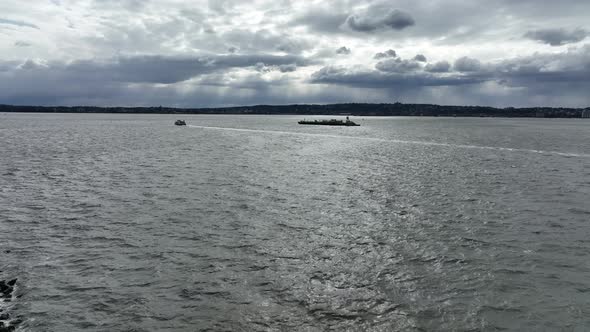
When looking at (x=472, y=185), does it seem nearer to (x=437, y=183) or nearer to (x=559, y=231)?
(x=437, y=183)

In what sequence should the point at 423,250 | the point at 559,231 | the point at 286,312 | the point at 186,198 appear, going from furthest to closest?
the point at 186,198 < the point at 559,231 < the point at 423,250 < the point at 286,312

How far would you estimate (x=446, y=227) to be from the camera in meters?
27.1

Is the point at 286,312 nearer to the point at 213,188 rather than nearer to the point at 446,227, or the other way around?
the point at 446,227

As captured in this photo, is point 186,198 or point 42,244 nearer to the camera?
point 42,244

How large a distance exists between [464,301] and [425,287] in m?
1.69

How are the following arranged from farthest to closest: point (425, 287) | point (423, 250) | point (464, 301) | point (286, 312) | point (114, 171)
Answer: point (114, 171) → point (423, 250) → point (425, 287) → point (464, 301) → point (286, 312)

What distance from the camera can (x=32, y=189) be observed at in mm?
38844

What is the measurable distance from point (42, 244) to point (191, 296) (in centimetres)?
1167

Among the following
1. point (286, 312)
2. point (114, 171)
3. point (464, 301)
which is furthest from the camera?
point (114, 171)

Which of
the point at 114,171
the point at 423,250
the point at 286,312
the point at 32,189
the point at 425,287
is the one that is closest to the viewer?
the point at 286,312

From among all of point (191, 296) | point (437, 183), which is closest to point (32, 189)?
point (191, 296)

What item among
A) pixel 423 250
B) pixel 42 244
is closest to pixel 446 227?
pixel 423 250

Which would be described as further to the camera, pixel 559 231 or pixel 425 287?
pixel 559 231

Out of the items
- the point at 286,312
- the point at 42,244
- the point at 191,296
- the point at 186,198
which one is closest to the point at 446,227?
the point at 286,312
